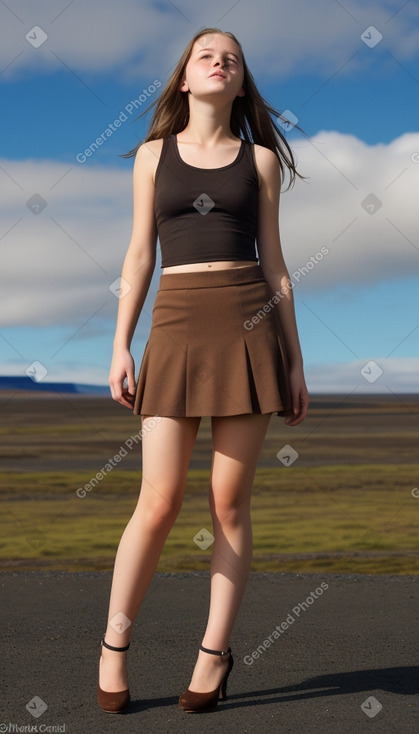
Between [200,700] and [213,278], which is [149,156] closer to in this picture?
[213,278]

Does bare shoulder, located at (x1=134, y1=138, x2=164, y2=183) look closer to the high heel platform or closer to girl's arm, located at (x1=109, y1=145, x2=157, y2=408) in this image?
girl's arm, located at (x1=109, y1=145, x2=157, y2=408)

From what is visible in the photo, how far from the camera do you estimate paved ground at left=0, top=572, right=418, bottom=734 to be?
2732 millimetres

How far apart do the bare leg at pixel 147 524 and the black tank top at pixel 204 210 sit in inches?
22.0

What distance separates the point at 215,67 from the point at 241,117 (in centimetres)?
29

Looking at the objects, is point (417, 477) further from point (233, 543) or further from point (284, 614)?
point (233, 543)

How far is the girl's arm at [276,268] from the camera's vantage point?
9.27 ft

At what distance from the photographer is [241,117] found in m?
3.02

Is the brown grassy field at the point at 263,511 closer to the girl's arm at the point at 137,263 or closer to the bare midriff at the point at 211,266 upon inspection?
the girl's arm at the point at 137,263

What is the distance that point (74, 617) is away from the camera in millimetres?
4008

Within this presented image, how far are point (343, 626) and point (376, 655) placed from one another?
1.30 feet

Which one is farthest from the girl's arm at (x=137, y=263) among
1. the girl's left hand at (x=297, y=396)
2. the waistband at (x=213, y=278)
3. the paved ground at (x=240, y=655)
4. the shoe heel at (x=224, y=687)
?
the paved ground at (x=240, y=655)

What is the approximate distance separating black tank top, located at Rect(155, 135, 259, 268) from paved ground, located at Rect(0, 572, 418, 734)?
1.52 m

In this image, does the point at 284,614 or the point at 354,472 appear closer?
the point at 284,614

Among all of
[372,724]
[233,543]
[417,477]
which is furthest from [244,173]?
[417,477]
